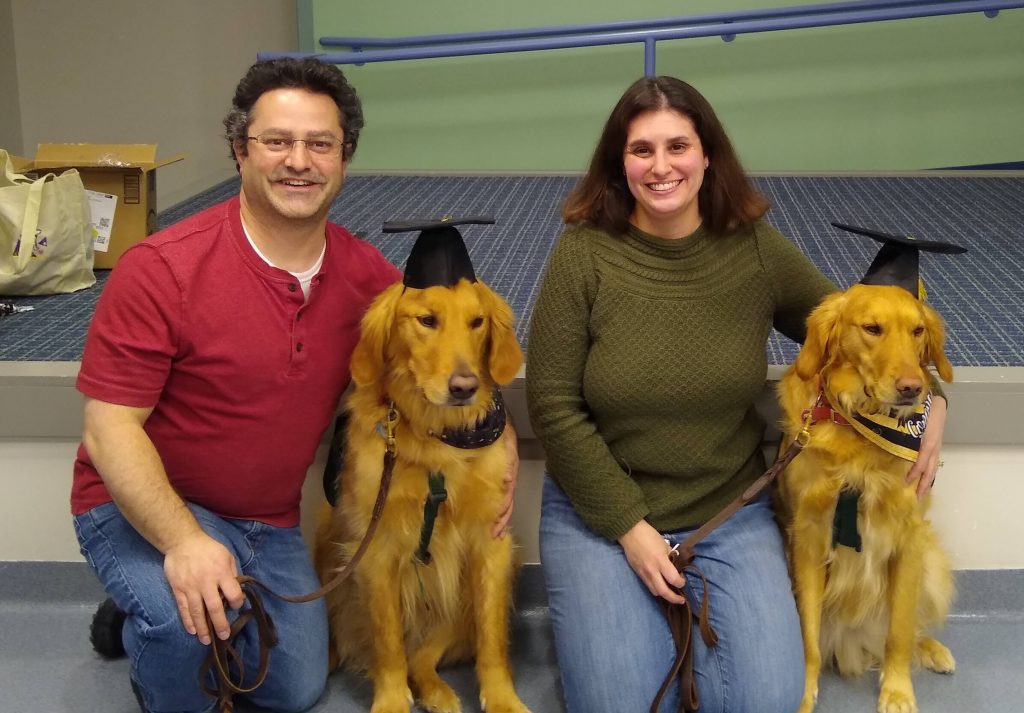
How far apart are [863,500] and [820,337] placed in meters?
0.29

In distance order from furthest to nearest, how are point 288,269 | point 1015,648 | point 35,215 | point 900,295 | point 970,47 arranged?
1. point 970,47
2. point 35,215
3. point 1015,648
4. point 288,269
5. point 900,295

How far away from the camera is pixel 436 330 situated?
5.61 ft

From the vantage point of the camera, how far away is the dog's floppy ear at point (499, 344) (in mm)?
1762

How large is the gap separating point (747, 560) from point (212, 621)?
3.02 ft

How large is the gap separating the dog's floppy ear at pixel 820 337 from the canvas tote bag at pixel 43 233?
2.10m

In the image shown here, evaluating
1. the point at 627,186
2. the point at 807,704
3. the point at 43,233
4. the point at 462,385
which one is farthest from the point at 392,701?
the point at 43,233

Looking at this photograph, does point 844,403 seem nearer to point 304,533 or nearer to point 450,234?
point 450,234

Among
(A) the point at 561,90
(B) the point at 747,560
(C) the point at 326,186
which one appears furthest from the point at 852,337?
(A) the point at 561,90

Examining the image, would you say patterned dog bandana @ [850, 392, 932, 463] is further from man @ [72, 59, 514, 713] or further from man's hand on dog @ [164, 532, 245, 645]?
man's hand on dog @ [164, 532, 245, 645]

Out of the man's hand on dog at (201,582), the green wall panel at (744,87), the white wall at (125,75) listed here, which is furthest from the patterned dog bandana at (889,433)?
the green wall panel at (744,87)

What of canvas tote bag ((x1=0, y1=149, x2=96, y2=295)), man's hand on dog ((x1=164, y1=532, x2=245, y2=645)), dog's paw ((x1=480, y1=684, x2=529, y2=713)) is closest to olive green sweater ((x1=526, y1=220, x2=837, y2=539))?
dog's paw ((x1=480, y1=684, x2=529, y2=713))

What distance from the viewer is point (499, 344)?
5.79 ft

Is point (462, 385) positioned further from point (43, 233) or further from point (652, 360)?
point (43, 233)

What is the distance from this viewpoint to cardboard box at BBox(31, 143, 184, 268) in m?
3.16
